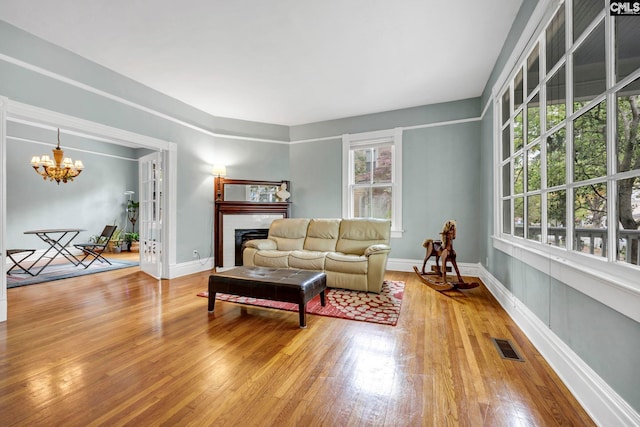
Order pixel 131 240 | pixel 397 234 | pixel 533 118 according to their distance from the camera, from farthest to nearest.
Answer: pixel 131 240 < pixel 397 234 < pixel 533 118

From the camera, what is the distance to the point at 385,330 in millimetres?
2463

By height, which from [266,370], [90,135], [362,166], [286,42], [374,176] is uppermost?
[286,42]

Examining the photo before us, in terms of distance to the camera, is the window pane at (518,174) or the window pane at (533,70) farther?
the window pane at (518,174)

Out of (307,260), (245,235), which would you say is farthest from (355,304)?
(245,235)

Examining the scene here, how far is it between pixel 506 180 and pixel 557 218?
1365mm

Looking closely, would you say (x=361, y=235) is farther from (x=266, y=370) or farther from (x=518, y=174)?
(x=266, y=370)

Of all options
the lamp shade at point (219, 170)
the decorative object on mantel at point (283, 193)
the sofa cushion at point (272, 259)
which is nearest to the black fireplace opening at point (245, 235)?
the decorative object on mantel at point (283, 193)

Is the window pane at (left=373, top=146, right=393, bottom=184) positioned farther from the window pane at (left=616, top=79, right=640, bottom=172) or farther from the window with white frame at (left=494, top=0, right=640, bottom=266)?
the window pane at (left=616, top=79, right=640, bottom=172)

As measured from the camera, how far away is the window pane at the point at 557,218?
1880 mm

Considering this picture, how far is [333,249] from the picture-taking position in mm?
4355

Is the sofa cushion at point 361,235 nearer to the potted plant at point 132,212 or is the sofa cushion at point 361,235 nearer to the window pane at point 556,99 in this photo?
the window pane at point 556,99

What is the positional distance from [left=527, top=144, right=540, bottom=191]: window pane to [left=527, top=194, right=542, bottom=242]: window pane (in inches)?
3.9

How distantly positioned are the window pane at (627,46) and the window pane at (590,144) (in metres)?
0.18

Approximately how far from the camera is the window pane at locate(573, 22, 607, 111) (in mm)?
1462
